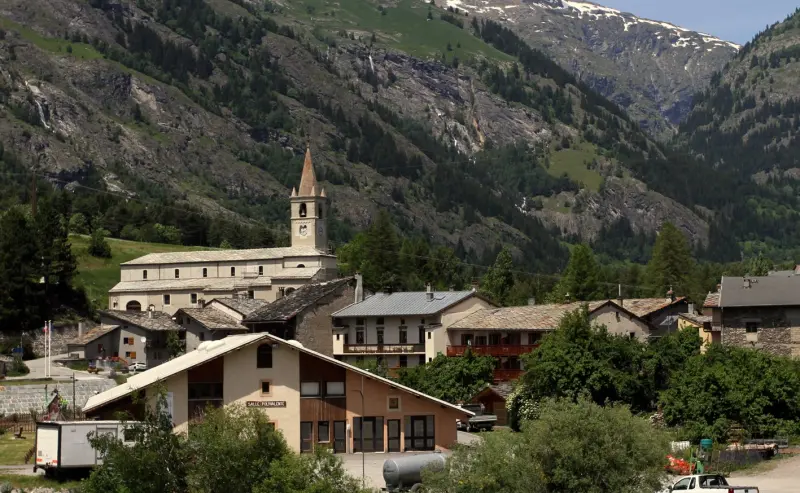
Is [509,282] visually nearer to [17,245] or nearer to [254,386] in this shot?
[17,245]

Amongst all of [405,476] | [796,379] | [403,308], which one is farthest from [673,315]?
[405,476]

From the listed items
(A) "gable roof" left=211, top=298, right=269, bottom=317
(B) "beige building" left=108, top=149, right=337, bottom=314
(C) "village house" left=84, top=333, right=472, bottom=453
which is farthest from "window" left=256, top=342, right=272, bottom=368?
(B) "beige building" left=108, top=149, right=337, bottom=314

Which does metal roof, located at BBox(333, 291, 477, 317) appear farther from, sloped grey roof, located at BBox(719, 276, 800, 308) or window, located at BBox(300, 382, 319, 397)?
window, located at BBox(300, 382, 319, 397)

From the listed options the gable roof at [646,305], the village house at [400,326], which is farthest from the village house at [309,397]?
the gable roof at [646,305]

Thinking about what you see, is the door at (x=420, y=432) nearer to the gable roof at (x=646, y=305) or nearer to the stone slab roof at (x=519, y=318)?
the stone slab roof at (x=519, y=318)

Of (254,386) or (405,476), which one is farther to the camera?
(254,386)

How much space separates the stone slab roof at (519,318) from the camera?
4099 inches

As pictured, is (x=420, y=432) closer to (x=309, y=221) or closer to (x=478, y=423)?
(x=478, y=423)

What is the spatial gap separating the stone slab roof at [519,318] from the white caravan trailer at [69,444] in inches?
1858

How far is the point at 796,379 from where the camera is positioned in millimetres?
75500

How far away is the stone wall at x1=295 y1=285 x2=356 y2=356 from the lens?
376 ft

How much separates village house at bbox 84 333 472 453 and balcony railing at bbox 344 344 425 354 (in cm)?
4152

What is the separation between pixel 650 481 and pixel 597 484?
1993 millimetres

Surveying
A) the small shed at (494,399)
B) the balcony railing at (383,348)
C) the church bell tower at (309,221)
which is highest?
the church bell tower at (309,221)
